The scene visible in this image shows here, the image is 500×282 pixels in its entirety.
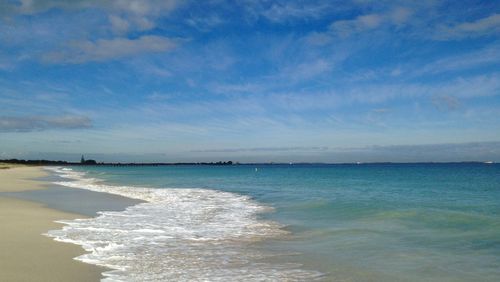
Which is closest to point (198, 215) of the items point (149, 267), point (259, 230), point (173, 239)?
point (259, 230)

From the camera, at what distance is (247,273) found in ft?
28.0

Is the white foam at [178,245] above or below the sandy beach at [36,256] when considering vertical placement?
below

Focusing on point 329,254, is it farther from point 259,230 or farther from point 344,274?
point 259,230

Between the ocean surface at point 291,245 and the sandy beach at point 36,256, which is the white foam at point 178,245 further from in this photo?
the sandy beach at point 36,256

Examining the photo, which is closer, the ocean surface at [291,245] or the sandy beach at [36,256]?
the sandy beach at [36,256]

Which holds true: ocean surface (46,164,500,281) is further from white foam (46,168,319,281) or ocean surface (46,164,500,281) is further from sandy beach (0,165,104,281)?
sandy beach (0,165,104,281)

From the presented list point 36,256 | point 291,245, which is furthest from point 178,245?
point 36,256

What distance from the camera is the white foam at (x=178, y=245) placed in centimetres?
846

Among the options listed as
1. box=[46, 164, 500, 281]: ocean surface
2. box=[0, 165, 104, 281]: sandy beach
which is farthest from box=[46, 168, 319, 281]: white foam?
box=[0, 165, 104, 281]: sandy beach

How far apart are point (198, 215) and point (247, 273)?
9855 mm

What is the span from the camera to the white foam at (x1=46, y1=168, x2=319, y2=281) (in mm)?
8461

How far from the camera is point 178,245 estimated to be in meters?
11.4

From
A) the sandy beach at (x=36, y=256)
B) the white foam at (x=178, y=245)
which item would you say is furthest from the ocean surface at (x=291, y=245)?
the sandy beach at (x=36, y=256)

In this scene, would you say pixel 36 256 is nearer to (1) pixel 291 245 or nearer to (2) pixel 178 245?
(2) pixel 178 245
